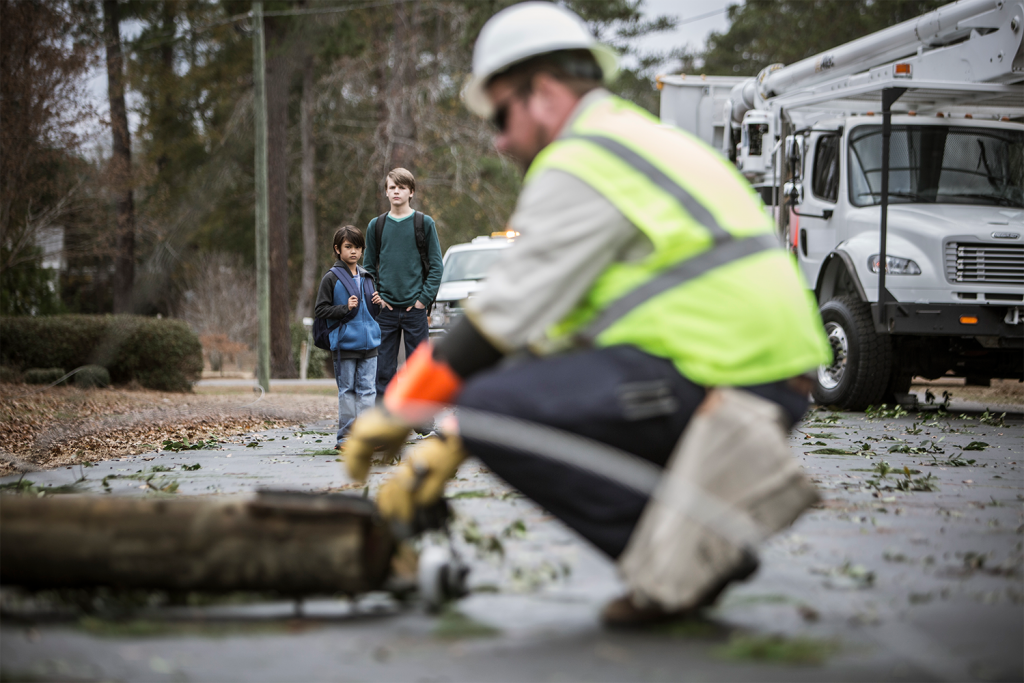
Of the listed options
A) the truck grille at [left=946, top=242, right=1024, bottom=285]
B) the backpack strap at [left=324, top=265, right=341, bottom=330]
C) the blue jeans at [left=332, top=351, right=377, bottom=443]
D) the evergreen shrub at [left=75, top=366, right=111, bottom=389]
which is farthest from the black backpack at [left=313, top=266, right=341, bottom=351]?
the evergreen shrub at [left=75, top=366, right=111, bottom=389]

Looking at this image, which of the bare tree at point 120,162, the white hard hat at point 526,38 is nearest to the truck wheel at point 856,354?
the white hard hat at point 526,38

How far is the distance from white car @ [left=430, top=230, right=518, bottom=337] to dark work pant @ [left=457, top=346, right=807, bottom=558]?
9708 mm

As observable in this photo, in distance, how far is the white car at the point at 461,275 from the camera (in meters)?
13.1

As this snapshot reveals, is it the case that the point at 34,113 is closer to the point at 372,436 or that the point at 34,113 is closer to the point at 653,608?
the point at 372,436

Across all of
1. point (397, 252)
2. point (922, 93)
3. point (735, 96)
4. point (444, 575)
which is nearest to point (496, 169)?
point (735, 96)

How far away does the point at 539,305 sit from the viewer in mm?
2750

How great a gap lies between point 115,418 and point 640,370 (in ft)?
29.8

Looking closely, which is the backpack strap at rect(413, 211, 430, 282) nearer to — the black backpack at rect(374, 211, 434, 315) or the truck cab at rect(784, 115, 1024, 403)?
the black backpack at rect(374, 211, 434, 315)

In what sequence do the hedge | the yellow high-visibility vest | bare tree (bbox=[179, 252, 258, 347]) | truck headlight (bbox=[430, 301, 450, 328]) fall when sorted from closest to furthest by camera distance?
the yellow high-visibility vest < truck headlight (bbox=[430, 301, 450, 328]) < the hedge < bare tree (bbox=[179, 252, 258, 347])

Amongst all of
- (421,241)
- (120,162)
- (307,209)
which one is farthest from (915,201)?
(307,209)

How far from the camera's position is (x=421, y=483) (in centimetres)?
293

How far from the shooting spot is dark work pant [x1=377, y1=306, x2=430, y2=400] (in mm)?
7910

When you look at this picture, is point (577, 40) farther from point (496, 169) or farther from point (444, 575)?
point (496, 169)

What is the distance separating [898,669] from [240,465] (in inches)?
194
